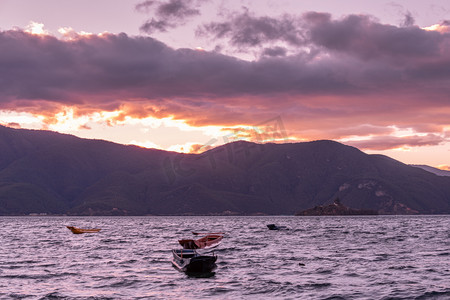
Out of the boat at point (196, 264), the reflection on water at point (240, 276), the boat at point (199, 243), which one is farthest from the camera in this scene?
the boat at point (199, 243)

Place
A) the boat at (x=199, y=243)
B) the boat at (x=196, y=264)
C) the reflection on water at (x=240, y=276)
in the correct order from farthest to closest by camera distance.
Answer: the boat at (x=199, y=243)
the boat at (x=196, y=264)
the reflection on water at (x=240, y=276)

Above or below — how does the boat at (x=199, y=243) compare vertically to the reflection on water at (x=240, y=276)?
above

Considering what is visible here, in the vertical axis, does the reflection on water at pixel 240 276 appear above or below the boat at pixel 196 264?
below

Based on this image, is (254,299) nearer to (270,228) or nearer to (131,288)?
(131,288)

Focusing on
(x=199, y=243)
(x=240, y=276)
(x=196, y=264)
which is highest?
(x=196, y=264)

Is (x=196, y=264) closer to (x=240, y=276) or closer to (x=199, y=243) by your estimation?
(x=240, y=276)

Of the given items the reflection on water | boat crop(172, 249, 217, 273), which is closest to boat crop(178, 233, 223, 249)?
the reflection on water

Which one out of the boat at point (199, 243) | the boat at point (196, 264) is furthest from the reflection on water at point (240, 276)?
the boat at point (199, 243)

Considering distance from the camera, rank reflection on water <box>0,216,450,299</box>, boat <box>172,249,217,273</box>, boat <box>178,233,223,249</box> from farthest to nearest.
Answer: boat <box>178,233,223,249</box>
boat <box>172,249,217,273</box>
reflection on water <box>0,216,450,299</box>

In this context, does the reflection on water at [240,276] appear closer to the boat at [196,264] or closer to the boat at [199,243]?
the boat at [196,264]

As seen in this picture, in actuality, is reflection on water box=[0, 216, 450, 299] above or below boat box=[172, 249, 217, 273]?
below

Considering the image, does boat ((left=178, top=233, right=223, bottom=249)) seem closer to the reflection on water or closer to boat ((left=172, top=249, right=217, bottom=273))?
Result: the reflection on water

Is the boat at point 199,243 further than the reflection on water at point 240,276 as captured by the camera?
Yes

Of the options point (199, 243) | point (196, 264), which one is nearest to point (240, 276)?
point (196, 264)
